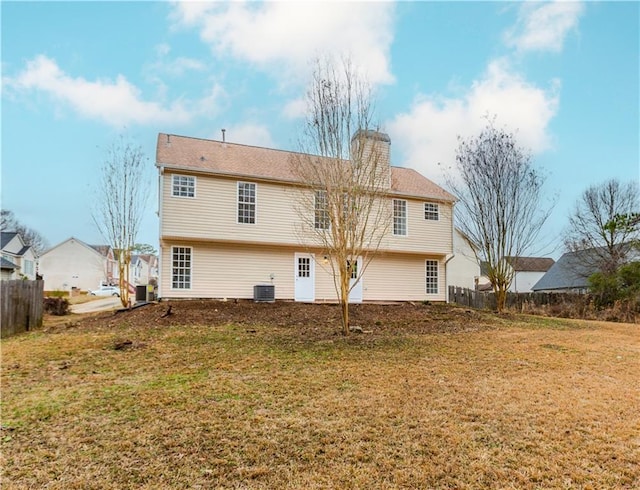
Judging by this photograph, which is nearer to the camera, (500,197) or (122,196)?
(500,197)

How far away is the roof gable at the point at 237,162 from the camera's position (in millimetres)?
14836

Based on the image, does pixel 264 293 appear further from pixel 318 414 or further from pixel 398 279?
pixel 318 414

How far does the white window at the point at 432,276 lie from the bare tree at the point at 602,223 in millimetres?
13393

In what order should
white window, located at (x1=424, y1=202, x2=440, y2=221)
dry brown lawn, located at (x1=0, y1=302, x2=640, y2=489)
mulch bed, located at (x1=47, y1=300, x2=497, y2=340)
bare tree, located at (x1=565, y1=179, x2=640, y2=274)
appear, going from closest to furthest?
dry brown lawn, located at (x1=0, y1=302, x2=640, y2=489) → mulch bed, located at (x1=47, y1=300, x2=497, y2=340) → white window, located at (x1=424, y1=202, x2=440, y2=221) → bare tree, located at (x1=565, y1=179, x2=640, y2=274)

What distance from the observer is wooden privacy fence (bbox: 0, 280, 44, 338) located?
10.1 meters

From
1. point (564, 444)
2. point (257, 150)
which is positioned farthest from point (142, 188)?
point (564, 444)

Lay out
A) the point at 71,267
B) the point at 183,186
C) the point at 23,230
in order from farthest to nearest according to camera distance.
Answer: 1. the point at 23,230
2. the point at 71,267
3. the point at 183,186

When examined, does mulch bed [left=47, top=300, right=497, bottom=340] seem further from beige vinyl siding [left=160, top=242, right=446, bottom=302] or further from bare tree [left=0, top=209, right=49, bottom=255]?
bare tree [left=0, top=209, right=49, bottom=255]

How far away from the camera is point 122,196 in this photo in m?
16.9

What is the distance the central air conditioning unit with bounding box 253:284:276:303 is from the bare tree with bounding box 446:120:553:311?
8554mm

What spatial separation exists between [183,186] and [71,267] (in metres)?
36.9

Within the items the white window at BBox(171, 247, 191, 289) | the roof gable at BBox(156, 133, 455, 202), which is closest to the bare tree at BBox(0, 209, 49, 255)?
the roof gable at BBox(156, 133, 455, 202)

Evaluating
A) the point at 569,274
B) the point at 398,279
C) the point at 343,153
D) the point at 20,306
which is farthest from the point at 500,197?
the point at 569,274

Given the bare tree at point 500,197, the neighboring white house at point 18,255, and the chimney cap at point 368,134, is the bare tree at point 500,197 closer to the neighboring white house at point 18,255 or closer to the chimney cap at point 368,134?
the chimney cap at point 368,134
